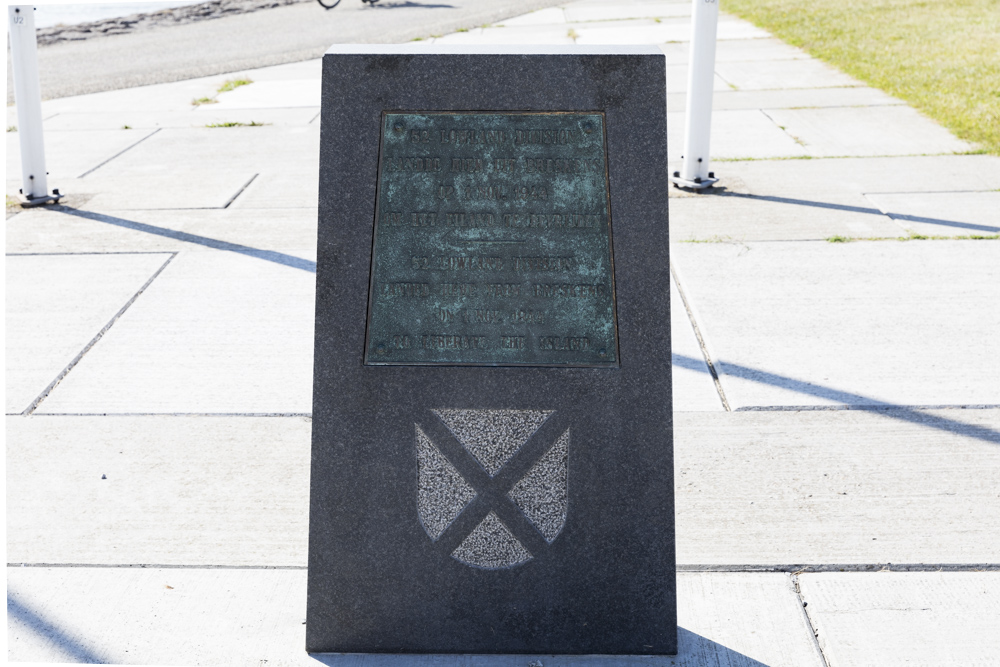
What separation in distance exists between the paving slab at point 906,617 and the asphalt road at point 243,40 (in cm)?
1180

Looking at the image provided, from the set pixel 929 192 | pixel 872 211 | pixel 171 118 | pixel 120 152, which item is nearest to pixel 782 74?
pixel 929 192

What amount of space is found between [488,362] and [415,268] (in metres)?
0.33

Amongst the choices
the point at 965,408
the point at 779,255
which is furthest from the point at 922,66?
the point at 965,408

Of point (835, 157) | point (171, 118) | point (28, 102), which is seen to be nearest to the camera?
point (28, 102)

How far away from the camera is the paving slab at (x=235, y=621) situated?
294 cm

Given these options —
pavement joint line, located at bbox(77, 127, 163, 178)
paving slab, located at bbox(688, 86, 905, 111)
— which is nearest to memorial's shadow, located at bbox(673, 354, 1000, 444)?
pavement joint line, located at bbox(77, 127, 163, 178)

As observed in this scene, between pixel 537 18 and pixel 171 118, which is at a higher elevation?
pixel 171 118

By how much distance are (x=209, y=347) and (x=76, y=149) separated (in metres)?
5.39

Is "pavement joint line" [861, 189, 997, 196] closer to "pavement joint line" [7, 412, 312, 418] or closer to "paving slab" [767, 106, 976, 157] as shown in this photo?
"paving slab" [767, 106, 976, 157]

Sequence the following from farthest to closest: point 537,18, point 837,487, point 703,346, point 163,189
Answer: point 537,18 < point 163,189 < point 703,346 < point 837,487

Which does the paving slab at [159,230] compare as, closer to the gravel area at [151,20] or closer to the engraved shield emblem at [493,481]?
the engraved shield emblem at [493,481]

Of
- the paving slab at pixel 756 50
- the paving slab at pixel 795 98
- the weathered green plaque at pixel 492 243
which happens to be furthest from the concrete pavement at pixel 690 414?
the paving slab at pixel 756 50

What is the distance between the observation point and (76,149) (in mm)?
9508

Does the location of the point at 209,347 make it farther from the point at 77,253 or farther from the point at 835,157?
the point at 835,157
